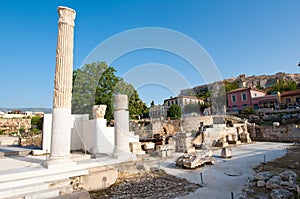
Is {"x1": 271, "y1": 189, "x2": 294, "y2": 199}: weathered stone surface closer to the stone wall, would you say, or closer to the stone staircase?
the stone staircase

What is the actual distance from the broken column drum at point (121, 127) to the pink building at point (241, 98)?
32.4 meters

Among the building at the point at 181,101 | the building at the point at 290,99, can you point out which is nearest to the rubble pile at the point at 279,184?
the building at the point at 181,101

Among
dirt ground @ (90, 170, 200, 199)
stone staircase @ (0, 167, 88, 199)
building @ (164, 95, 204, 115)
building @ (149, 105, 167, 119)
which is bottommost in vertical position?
dirt ground @ (90, 170, 200, 199)

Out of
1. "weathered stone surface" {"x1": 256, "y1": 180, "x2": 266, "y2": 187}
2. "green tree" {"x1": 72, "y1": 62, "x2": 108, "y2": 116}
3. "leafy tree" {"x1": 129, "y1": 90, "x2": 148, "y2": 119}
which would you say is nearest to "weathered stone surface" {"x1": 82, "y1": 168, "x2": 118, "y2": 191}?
"weathered stone surface" {"x1": 256, "y1": 180, "x2": 266, "y2": 187}

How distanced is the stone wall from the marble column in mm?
35724

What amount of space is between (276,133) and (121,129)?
56.7 ft

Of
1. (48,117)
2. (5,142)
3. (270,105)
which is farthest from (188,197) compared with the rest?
(270,105)

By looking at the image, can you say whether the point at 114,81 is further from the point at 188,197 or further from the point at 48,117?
the point at 188,197

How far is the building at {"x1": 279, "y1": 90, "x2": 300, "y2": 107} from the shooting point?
30691 millimetres

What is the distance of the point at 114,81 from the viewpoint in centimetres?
2034

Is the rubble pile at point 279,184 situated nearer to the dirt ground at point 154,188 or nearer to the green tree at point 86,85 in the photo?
the dirt ground at point 154,188

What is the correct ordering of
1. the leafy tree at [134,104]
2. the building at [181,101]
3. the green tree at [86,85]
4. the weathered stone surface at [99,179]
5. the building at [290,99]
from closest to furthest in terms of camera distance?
1. the weathered stone surface at [99,179]
2. the green tree at [86,85]
3. the leafy tree at [134,104]
4. the building at [290,99]
5. the building at [181,101]

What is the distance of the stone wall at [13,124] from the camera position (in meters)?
34.7

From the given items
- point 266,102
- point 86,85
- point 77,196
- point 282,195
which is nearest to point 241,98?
point 266,102
